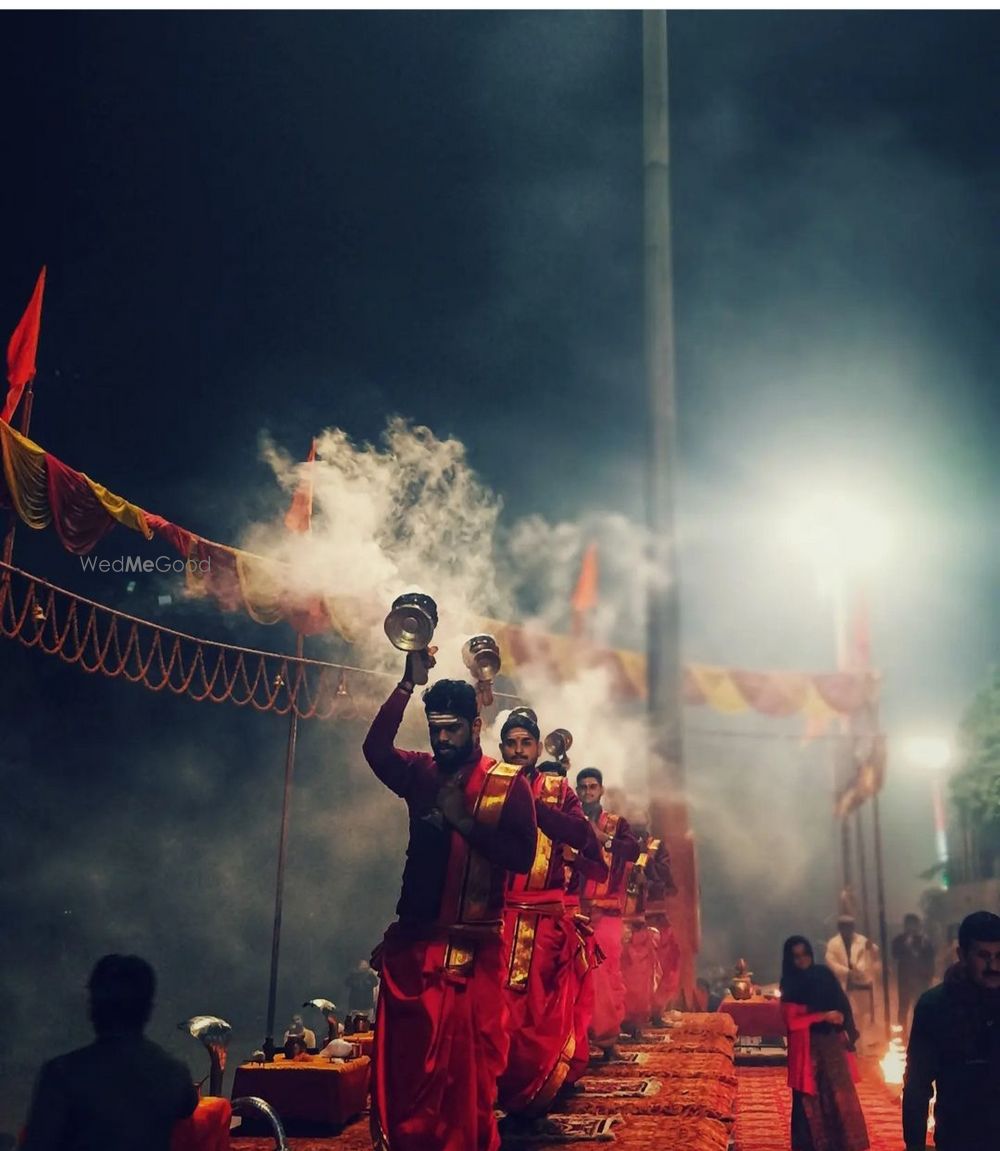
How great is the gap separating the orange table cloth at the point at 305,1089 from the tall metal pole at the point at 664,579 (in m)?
8.80

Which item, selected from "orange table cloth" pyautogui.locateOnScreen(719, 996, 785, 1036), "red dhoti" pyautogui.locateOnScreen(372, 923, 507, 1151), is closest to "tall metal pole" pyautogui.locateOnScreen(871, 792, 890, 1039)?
"orange table cloth" pyautogui.locateOnScreen(719, 996, 785, 1036)

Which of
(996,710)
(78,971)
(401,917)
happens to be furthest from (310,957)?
(996,710)

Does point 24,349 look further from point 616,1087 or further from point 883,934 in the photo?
point 883,934

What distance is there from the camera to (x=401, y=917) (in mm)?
4609

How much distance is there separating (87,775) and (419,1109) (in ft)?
38.5

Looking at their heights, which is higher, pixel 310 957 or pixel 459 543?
pixel 459 543

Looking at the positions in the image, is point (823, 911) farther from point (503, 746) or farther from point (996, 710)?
point (503, 746)

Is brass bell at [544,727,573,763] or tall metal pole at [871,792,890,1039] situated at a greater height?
brass bell at [544,727,573,763]

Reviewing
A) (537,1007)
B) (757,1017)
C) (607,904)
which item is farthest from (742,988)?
(537,1007)

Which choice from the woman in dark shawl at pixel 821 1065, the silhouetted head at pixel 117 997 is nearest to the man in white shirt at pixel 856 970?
the woman in dark shawl at pixel 821 1065

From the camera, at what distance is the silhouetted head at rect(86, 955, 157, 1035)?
3023 millimetres

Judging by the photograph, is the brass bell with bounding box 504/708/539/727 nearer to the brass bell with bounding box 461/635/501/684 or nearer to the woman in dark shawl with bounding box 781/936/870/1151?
the brass bell with bounding box 461/635/501/684

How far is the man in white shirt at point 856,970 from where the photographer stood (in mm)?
13000

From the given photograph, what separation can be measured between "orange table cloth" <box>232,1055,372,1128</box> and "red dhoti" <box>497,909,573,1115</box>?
80cm
